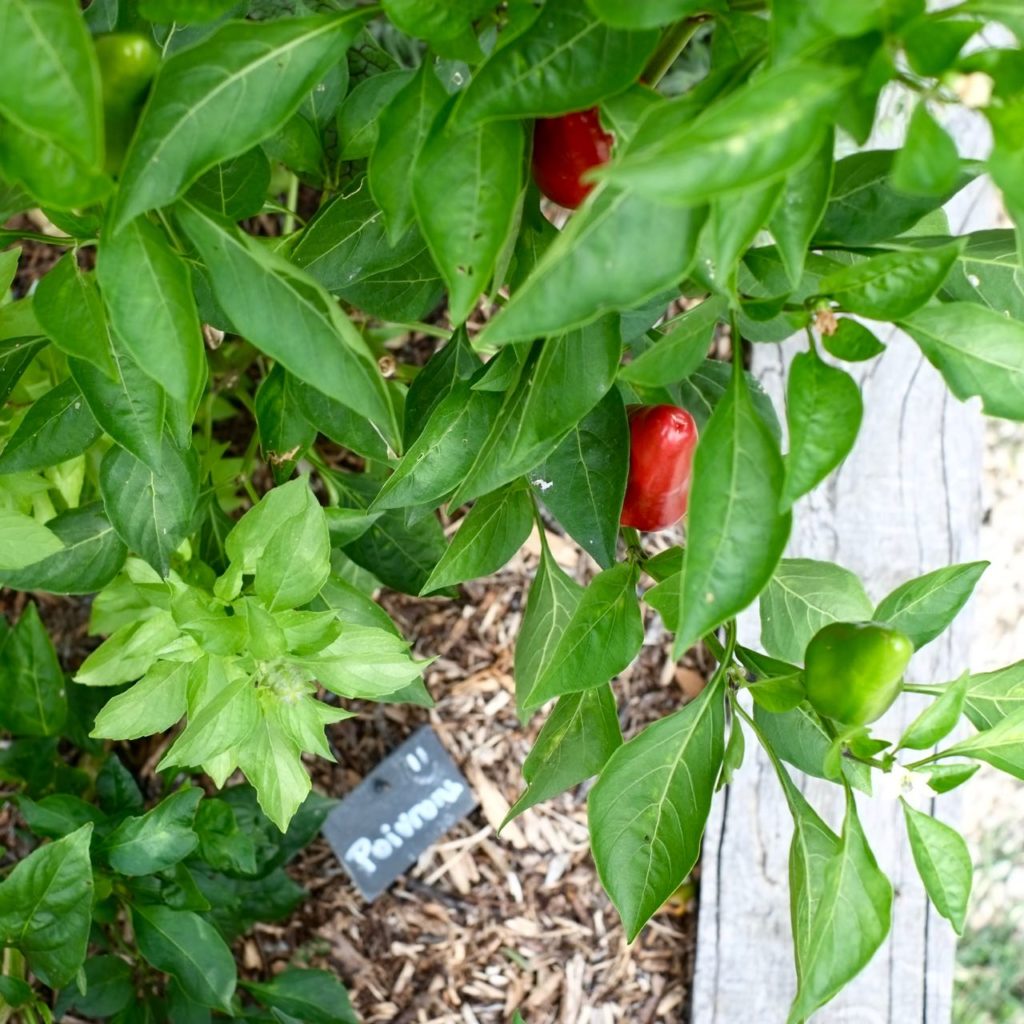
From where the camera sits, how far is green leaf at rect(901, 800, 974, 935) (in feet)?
2.63

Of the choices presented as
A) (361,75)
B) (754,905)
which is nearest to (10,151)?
(361,75)

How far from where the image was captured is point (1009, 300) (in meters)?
0.84

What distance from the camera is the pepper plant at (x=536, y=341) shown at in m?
0.55

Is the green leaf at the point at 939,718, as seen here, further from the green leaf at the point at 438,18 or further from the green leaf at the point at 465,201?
the green leaf at the point at 438,18

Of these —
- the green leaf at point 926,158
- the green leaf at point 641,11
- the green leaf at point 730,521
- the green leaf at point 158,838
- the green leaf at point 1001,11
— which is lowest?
the green leaf at point 158,838

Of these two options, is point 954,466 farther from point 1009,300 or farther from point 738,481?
point 738,481

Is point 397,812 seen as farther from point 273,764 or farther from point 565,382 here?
point 565,382

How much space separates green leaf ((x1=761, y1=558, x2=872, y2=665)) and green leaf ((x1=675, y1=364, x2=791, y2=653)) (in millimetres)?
381

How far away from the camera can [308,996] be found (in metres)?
1.53

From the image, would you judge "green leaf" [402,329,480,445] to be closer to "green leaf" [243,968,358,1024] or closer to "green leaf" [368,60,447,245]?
"green leaf" [368,60,447,245]

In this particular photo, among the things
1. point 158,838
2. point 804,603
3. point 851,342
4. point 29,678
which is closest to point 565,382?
point 851,342

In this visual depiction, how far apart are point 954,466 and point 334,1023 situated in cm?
123

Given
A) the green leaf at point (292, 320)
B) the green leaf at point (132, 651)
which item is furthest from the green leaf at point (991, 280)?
the green leaf at point (132, 651)

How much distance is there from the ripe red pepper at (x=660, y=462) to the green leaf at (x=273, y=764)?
1.25 feet
